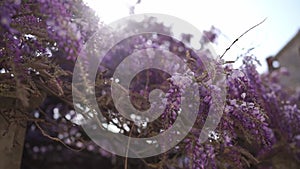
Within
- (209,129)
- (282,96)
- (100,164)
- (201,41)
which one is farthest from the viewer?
(282,96)

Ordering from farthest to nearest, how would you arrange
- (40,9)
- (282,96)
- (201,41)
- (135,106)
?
(282,96)
(201,41)
(135,106)
(40,9)

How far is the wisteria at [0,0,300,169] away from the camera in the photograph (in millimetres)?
1038

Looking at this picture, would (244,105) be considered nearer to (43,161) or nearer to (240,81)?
(240,81)

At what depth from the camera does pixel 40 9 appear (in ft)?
3.22

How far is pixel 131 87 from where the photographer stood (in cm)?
181

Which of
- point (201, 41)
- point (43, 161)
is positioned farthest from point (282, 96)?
point (43, 161)

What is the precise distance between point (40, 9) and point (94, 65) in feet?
1.52

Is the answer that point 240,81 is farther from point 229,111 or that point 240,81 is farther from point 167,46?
point 167,46

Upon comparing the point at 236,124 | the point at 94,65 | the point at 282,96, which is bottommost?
the point at 236,124

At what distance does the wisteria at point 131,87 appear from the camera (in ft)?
3.41

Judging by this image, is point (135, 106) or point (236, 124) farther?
point (135, 106)

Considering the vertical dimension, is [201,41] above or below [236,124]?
above

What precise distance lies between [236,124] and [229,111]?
6 cm

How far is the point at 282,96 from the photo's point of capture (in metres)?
2.85
